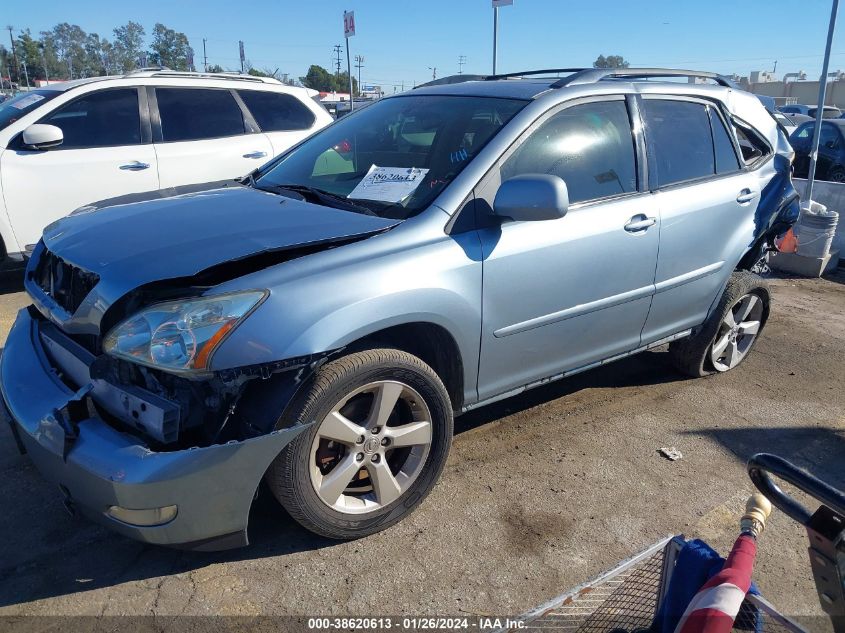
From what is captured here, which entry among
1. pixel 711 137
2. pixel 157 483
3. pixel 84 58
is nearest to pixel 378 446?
pixel 157 483

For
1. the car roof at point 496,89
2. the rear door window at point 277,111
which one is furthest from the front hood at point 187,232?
the rear door window at point 277,111

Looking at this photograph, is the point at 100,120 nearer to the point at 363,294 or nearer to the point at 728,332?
the point at 363,294

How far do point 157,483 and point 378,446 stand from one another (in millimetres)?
846

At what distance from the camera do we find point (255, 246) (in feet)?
7.92

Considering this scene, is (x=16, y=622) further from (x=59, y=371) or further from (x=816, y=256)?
(x=816, y=256)

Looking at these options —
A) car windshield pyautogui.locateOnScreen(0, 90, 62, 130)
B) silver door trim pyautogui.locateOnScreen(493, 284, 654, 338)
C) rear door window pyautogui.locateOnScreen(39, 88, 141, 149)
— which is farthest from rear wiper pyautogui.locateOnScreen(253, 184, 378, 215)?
car windshield pyautogui.locateOnScreen(0, 90, 62, 130)

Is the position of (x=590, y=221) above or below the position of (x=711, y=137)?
below

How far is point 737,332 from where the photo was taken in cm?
447

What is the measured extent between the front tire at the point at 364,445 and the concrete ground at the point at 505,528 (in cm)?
16

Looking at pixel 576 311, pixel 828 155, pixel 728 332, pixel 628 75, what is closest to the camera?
pixel 576 311

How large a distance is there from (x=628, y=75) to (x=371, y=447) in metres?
2.63

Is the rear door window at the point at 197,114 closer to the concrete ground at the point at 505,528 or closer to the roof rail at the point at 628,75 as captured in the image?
the concrete ground at the point at 505,528

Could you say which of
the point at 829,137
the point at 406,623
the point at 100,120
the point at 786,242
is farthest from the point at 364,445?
the point at 829,137

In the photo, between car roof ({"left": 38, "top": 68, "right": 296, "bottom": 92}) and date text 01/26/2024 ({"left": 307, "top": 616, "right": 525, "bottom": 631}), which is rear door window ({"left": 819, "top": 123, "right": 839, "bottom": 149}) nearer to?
car roof ({"left": 38, "top": 68, "right": 296, "bottom": 92})
